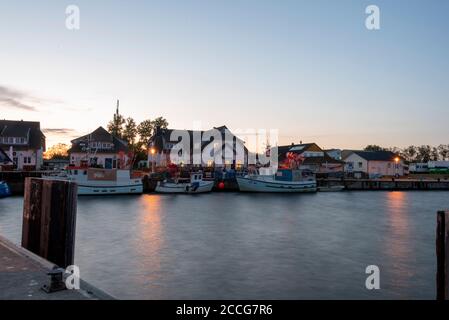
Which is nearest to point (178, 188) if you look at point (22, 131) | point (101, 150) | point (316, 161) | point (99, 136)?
point (101, 150)

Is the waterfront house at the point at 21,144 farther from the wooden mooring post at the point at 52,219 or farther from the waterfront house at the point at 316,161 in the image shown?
the wooden mooring post at the point at 52,219

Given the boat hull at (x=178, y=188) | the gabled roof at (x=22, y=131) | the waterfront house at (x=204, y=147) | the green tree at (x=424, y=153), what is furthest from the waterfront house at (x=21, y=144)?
the green tree at (x=424, y=153)

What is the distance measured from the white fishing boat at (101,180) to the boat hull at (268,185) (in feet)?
60.7

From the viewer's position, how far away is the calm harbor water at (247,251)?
14625 millimetres

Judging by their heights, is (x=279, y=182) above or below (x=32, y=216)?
above

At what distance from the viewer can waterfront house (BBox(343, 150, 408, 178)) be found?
334ft

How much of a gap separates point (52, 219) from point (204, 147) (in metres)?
71.2

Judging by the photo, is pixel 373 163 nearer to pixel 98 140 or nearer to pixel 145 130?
pixel 145 130

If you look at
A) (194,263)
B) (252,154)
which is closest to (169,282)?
(194,263)

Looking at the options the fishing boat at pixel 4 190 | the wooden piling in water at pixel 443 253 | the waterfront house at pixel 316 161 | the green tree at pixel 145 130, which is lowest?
the fishing boat at pixel 4 190

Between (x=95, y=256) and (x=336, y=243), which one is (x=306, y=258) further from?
(x=95, y=256)

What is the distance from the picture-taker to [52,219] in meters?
11.0

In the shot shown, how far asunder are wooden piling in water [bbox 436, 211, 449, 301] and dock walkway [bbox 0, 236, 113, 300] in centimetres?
667
